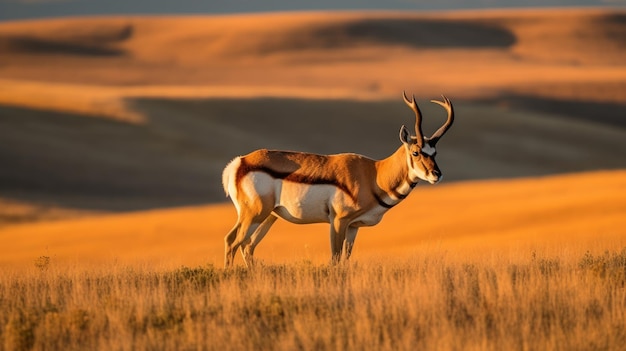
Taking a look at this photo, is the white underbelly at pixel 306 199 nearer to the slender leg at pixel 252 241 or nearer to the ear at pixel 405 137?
the slender leg at pixel 252 241

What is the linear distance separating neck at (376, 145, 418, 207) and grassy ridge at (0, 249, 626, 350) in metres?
1.00

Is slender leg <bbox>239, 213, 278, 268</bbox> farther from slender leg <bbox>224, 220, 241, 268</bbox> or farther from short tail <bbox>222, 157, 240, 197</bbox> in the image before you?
short tail <bbox>222, 157, 240, 197</bbox>

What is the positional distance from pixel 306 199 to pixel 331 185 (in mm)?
345

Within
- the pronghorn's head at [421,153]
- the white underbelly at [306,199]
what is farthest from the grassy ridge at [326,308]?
the pronghorn's head at [421,153]

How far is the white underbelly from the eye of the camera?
13.2 meters

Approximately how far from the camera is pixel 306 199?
43.3ft

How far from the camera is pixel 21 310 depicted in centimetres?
1047

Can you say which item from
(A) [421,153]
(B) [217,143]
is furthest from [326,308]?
(B) [217,143]

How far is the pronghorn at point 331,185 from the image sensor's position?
13.2 metres

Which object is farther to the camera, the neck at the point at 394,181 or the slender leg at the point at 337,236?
the neck at the point at 394,181

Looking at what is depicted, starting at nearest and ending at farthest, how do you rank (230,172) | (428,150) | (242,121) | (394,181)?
(428,150) → (394,181) → (230,172) → (242,121)

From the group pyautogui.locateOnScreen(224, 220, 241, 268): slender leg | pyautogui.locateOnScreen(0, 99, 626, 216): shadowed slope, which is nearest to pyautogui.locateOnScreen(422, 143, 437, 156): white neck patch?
pyautogui.locateOnScreen(224, 220, 241, 268): slender leg

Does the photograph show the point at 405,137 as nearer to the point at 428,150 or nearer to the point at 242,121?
the point at 428,150

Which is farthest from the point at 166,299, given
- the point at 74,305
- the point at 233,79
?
the point at 233,79
